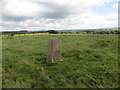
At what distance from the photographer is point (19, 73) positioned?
485cm

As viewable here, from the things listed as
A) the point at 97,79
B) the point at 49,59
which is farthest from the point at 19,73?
the point at 97,79

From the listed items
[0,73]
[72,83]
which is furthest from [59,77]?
[0,73]

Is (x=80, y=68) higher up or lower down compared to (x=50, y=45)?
lower down

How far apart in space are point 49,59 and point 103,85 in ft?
10.0

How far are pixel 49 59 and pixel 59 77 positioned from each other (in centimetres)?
175

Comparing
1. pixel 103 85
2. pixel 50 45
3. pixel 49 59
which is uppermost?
pixel 50 45

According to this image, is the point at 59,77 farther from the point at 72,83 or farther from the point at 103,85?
the point at 103,85

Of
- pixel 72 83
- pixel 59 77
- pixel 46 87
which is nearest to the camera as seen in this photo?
pixel 46 87

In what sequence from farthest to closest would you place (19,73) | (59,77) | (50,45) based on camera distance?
(50,45) < (19,73) < (59,77)

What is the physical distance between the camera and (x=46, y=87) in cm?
376

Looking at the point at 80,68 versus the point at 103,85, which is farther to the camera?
the point at 80,68

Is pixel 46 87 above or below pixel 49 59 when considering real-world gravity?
below

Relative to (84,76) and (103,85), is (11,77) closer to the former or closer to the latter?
(84,76)

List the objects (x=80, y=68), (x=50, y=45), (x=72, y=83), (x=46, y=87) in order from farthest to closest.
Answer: (x=50, y=45) < (x=80, y=68) < (x=72, y=83) < (x=46, y=87)
